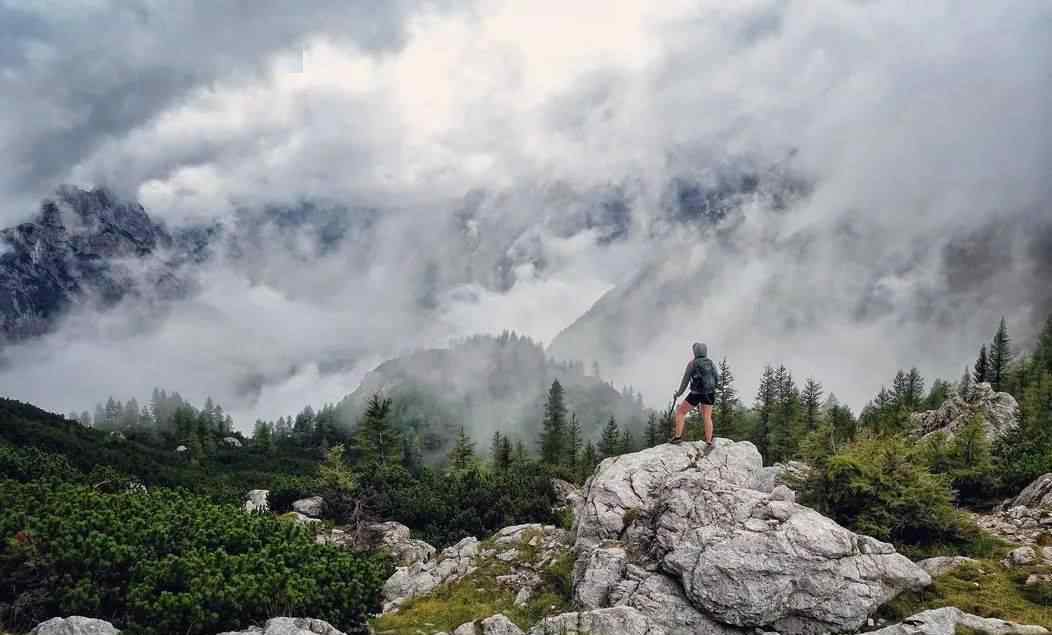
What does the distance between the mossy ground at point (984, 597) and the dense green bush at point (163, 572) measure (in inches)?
645

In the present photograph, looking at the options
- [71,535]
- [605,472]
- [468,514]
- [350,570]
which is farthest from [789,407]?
[71,535]

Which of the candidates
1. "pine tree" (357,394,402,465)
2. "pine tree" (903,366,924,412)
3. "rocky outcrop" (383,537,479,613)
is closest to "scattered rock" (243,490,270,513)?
"rocky outcrop" (383,537,479,613)

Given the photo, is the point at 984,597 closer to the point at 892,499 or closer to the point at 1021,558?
the point at 1021,558

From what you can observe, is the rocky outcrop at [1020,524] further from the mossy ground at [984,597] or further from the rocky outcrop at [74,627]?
the rocky outcrop at [74,627]

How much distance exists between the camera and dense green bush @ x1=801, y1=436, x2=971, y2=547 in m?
23.0

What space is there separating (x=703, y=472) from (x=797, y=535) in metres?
4.30

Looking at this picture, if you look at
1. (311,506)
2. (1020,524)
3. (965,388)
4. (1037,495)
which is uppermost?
(965,388)

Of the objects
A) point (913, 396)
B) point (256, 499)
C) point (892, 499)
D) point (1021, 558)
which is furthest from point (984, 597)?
point (913, 396)

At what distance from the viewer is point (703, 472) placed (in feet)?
75.6

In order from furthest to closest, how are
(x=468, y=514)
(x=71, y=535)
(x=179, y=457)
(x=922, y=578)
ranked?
(x=179, y=457), (x=468, y=514), (x=71, y=535), (x=922, y=578)

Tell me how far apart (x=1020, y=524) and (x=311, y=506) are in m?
35.9

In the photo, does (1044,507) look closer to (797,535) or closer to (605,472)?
(797,535)

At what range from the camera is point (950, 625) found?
16.1 meters

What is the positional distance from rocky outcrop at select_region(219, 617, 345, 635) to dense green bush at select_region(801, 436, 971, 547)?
1760cm
